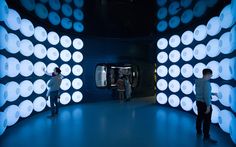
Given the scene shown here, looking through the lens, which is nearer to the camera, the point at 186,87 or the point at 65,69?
the point at 186,87

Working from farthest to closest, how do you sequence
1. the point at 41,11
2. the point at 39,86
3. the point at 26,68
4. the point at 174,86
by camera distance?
the point at 174,86, the point at 41,11, the point at 39,86, the point at 26,68

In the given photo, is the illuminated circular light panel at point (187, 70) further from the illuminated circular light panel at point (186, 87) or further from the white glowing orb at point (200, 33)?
the white glowing orb at point (200, 33)

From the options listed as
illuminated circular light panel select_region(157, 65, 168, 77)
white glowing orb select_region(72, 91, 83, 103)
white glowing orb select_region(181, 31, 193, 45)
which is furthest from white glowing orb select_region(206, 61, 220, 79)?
white glowing orb select_region(72, 91, 83, 103)

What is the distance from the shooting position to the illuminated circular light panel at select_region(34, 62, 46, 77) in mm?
5746

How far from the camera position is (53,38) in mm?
6758

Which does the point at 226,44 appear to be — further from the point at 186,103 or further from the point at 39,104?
the point at 39,104

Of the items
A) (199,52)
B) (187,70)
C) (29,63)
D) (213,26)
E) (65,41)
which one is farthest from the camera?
(65,41)

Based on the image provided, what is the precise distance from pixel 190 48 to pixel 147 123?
2.89 m

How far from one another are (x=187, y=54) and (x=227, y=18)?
2.31 metres

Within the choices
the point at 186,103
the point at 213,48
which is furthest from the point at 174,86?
the point at 213,48

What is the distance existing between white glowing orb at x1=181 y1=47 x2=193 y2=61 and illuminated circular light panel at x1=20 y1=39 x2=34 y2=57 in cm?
485

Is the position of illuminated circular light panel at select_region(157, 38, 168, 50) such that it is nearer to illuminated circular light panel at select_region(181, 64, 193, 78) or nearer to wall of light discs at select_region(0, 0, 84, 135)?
illuminated circular light panel at select_region(181, 64, 193, 78)

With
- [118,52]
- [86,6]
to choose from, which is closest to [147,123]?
[118,52]

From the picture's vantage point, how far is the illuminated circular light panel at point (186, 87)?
611 centimetres
